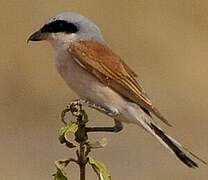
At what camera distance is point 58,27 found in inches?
110

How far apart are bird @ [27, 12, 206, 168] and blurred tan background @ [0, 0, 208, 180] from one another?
2.37 m

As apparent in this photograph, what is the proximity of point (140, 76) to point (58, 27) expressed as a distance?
377cm

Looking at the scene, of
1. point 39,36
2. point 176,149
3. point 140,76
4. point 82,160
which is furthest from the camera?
point 140,76

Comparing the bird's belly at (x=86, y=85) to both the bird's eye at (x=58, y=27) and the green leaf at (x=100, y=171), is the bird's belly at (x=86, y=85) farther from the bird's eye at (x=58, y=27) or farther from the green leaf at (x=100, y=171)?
the green leaf at (x=100, y=171)

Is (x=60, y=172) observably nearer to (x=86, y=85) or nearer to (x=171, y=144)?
(x=171, y=144)

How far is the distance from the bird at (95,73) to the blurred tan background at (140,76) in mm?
2366

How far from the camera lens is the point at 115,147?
579 centimetres

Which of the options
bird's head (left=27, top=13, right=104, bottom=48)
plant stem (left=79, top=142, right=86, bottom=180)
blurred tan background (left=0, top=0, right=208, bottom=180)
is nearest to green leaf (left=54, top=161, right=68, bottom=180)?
plant stem (left=79, top=142, right=86, bottom=180)

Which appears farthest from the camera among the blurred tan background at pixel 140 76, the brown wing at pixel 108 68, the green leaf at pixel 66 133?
the blurred tan background at pixel 140 76

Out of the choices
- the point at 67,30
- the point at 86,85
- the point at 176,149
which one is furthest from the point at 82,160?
the point at 67,30

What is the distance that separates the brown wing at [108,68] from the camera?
2.84 metres

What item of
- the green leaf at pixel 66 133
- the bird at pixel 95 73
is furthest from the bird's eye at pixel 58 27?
the green leaf at pixel 66 133

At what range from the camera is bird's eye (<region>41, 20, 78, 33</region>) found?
9.06ft

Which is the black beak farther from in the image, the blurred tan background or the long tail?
the blurred tan background
